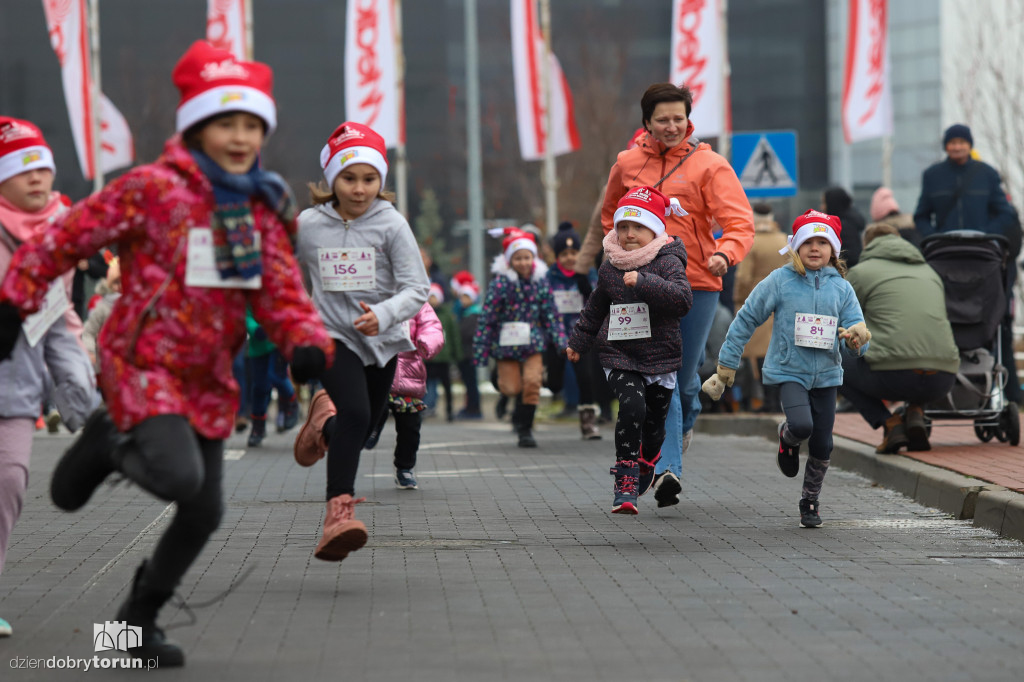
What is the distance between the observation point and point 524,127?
26797 millimetres

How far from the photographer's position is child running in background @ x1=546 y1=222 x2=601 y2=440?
1505cm

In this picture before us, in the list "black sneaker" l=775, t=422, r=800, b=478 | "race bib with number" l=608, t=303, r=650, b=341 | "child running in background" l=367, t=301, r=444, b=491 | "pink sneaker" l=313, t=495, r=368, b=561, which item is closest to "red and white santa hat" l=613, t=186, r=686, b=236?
"race bib with number" l=608, t=303, r=650, b=341

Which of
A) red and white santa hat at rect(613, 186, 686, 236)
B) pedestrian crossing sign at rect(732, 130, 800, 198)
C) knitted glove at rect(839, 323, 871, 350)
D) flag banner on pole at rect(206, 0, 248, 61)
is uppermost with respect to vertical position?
flag banner on pole at rect(206, 0, 248, 61)

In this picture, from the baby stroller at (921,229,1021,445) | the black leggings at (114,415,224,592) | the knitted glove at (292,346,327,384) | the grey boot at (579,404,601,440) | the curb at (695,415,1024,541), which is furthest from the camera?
the grey boot at (579,404,601,440)

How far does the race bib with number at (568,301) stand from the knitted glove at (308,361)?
10225 millimetres

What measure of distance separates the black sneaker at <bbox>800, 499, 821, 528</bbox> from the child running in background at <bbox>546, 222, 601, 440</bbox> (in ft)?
22.1

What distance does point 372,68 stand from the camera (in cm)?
2620

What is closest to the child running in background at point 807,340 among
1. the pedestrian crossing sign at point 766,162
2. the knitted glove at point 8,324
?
the knitted glove at point 8,324

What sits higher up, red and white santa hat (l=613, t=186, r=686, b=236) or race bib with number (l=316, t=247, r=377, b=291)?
red and white santa hat (l=613, t=186, r=686, b=236)

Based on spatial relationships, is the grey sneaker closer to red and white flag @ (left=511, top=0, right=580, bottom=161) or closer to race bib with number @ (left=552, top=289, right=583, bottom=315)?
race bib with number @ (left=552, top=289, right=583, bottom=315)

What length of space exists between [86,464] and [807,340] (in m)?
4.32

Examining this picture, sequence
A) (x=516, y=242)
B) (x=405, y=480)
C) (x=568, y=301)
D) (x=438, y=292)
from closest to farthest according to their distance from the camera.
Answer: (x=405, y=480), (x=516, y=242), (x=568, y=301), (x=438, y=292)

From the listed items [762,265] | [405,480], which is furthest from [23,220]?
[762,265]

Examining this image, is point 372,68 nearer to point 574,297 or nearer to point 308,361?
point 574,297
